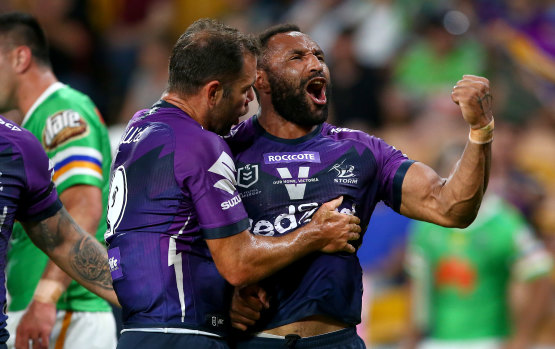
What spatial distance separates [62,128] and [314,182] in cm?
161

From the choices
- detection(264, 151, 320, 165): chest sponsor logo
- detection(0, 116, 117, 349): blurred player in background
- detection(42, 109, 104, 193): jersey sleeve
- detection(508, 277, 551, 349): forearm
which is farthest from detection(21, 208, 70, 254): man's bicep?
detection(508, 277, 551, 349): forearm

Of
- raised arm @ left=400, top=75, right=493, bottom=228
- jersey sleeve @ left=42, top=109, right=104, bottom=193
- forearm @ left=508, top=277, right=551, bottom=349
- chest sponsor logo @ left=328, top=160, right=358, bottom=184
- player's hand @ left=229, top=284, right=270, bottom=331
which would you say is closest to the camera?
raised arm @ left=400, top=75, right=493, bottom=228

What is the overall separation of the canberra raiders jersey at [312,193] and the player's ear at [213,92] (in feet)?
1.60

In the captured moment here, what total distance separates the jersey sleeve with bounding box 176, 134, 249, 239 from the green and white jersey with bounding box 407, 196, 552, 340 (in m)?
4.33

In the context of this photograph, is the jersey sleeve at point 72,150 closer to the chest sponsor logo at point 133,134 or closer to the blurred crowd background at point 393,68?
the chest sponsor logo at point 133,134

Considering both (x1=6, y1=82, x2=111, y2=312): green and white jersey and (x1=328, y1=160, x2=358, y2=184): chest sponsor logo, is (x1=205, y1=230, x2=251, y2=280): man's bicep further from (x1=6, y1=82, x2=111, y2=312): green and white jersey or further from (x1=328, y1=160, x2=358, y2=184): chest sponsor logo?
(x1=6, y1=82, x2=111, y2=312): green and white jersey

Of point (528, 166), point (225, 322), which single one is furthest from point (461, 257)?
point (225, 322)

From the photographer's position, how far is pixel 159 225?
4.15 m

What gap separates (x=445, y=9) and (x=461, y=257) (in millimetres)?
4046

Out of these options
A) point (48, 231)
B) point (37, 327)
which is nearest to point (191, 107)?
point (48, 231)

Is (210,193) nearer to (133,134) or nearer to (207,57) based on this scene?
(133,134)

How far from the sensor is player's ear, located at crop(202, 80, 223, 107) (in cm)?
433

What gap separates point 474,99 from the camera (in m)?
4.28

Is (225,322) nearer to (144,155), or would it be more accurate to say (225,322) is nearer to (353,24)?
(144,155)
